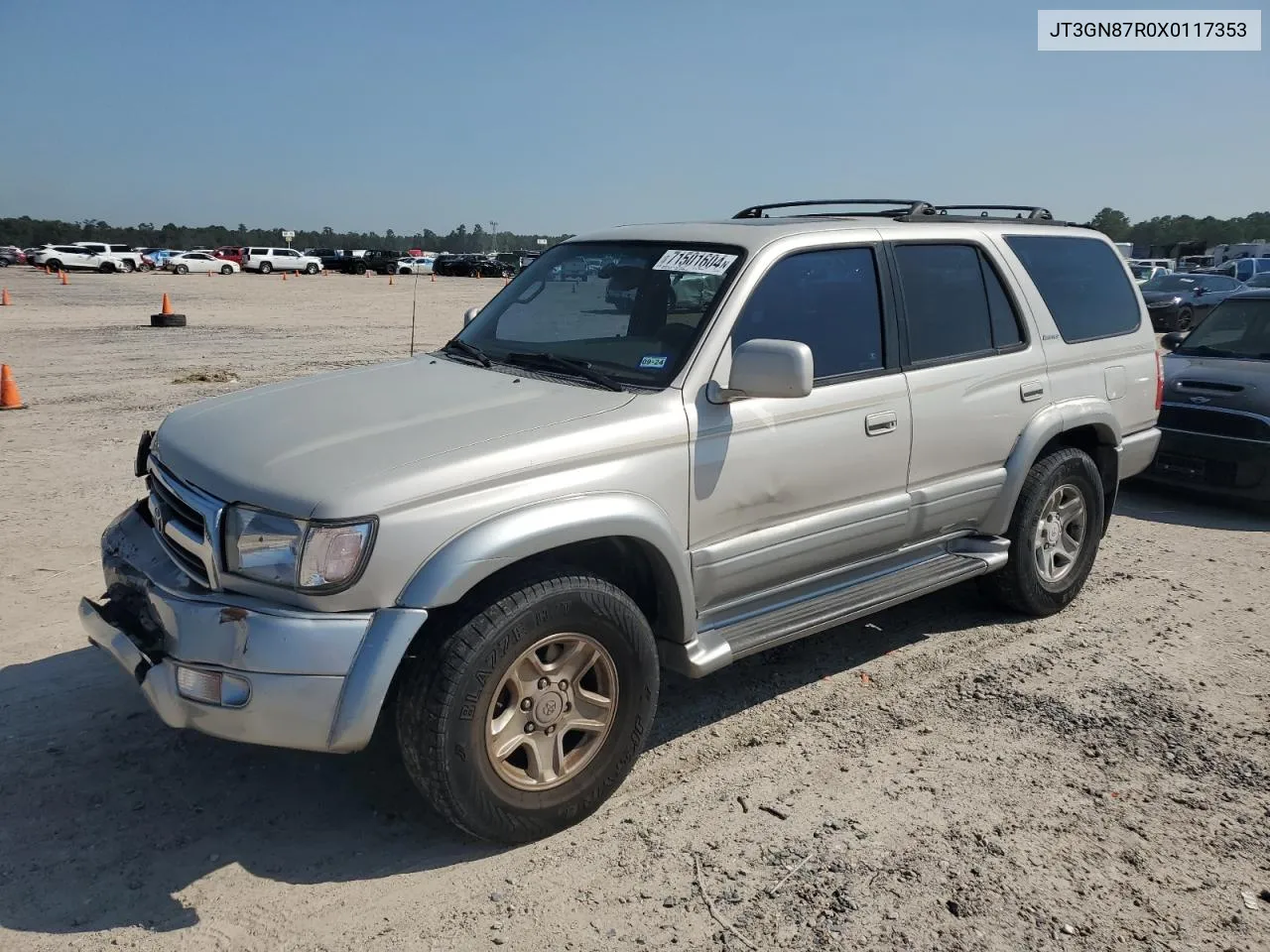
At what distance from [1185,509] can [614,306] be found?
5.71 m

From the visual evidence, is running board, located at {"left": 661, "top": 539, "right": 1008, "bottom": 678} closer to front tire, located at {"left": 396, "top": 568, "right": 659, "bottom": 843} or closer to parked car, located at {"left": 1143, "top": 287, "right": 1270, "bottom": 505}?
front tire, located at {"left": 396, "top": 568, "right": 659, "bottom": 843}

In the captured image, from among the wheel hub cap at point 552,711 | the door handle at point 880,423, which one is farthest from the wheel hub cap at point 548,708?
the door handle at point 880,423

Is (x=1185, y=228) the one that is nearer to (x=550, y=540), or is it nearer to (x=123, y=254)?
(x=123, y=254)

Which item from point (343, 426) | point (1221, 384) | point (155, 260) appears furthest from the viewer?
point (155, 260)

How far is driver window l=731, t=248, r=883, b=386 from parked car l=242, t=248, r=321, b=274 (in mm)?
60359

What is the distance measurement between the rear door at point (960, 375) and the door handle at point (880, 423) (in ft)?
0.50

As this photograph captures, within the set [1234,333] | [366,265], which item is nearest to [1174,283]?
[1234,333]

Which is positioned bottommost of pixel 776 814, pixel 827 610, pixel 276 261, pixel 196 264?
pixel 776 814

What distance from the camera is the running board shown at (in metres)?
3.68

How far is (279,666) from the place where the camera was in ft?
9.32

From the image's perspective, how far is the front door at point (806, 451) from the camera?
3.69m

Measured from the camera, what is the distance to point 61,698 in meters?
4.17

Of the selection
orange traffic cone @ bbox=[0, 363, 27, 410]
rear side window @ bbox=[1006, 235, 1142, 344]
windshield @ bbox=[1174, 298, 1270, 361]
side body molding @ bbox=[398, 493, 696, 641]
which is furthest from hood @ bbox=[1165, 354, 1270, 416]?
orange traffic cone @ bbox=[0, 363, 27, 410]

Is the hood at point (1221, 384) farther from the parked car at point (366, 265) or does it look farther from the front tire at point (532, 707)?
the parked car at point (366, 265)
